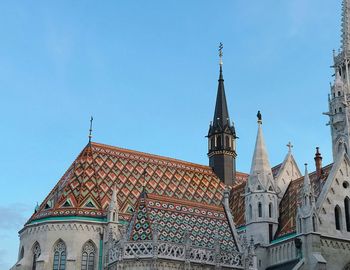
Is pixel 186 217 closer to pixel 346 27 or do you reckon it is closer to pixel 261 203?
pixel 261 203

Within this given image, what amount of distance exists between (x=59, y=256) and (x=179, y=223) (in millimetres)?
7506

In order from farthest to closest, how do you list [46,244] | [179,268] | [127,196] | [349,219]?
[127,196], [46,244], [349,219], [179,268]

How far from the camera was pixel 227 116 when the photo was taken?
4709cm

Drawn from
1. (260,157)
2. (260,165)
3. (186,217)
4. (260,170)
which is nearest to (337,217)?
(260,170)

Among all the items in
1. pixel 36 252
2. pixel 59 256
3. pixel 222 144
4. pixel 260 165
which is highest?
pixel 222 144

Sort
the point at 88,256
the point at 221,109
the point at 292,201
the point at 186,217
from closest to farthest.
Answer: 1. the point at 186,217
2. the point at 292,201
3. the point at 88,256
4. the point at 221,109

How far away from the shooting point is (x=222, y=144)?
45219mm

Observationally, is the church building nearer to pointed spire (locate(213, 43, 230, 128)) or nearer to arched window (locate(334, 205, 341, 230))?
arched window (locate(334, 205, 341, 230))

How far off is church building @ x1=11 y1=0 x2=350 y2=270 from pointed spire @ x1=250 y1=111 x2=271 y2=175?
2.4 inches

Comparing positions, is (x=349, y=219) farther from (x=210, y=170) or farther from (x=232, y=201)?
(x=210, y=170)

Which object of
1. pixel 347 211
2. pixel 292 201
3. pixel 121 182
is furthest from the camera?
pixel 121 182

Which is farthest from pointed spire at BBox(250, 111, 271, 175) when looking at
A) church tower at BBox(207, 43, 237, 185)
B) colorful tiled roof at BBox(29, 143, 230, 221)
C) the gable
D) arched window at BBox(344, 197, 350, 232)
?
church tower at BBox(207, 43, 237, 185)

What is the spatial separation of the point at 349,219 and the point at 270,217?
4.17m

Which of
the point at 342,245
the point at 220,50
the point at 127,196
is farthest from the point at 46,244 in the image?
the point at 220,50
